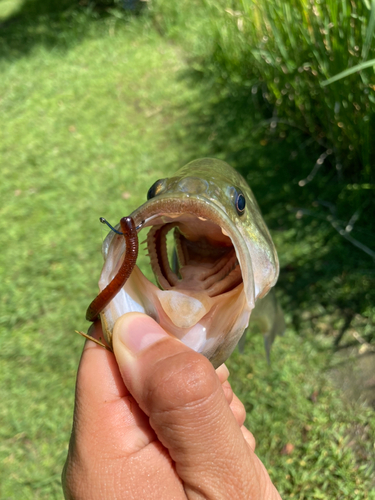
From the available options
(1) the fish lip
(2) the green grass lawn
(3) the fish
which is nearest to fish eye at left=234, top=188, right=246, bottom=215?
(3) the fish

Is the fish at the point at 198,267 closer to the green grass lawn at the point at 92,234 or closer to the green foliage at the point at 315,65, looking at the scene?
the green foliage at the point at 315,65

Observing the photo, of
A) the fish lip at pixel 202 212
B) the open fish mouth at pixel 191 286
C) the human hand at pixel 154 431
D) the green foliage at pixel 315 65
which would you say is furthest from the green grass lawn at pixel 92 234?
the fish lip at pixel 202 212

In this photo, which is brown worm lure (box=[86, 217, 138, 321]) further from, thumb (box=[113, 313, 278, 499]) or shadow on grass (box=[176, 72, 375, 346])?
shadow on grass (box=[176, 72, 375, 346])

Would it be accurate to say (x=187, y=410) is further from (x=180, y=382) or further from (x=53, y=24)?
(x=53, y=24)

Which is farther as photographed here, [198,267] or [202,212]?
[198,267]

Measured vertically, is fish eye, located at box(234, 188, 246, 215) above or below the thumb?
above

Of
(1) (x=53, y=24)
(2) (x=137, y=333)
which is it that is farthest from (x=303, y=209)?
(1) (x=53, y=24)

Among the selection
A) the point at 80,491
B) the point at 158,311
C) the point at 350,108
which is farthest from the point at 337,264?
the point at 80,491
